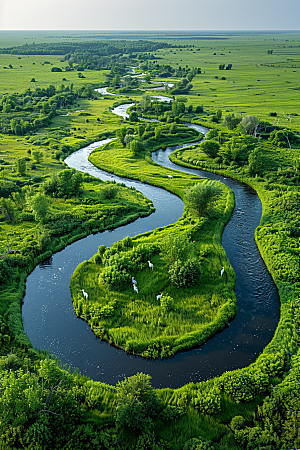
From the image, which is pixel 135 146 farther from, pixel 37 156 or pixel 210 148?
pixel 37 156

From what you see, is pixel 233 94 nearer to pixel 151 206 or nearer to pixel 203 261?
pixel 151 206

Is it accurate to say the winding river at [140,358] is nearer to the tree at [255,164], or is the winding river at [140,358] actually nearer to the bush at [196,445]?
the bush at [196,445]

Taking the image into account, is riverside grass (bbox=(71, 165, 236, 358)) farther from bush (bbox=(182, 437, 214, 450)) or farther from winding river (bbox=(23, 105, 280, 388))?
bush (bbox=(182, 437, 214, 450))

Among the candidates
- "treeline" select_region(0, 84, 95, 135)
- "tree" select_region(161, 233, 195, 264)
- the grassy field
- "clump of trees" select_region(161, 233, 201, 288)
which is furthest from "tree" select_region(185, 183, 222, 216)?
"treeline" select_region(0, 84, 95, 135)

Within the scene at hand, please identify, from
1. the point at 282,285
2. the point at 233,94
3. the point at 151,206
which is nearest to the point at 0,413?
the point at 282,285

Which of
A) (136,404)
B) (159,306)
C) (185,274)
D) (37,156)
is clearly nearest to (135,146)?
(37,156)

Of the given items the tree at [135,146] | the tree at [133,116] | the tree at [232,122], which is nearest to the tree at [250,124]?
the tree at [232,122]
